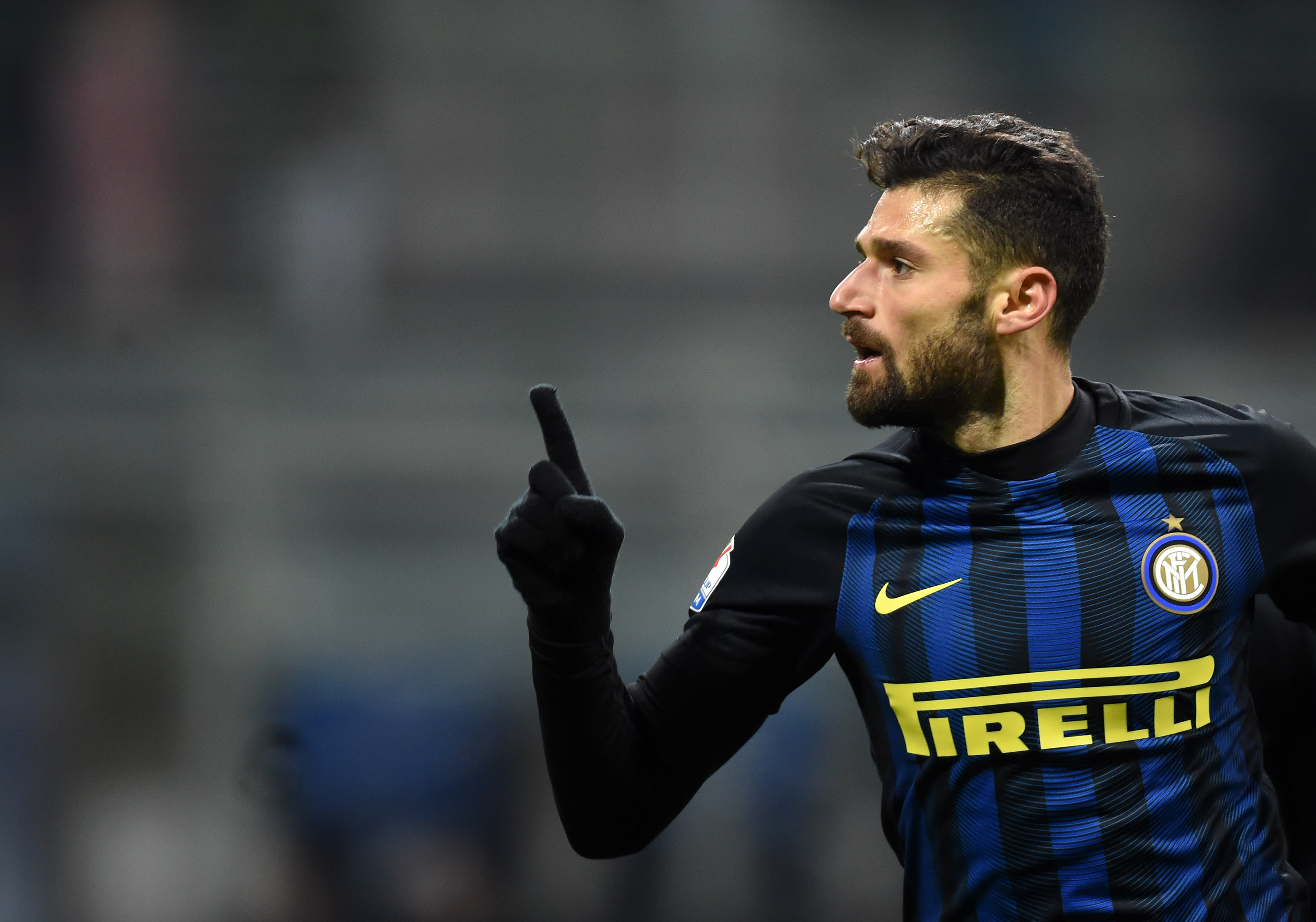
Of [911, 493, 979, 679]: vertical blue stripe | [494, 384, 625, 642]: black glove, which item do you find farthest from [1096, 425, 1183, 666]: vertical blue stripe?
[494, 384, 625, 642]: black glove

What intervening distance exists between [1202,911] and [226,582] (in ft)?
13.7

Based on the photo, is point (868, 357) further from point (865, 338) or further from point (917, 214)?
point (917, 214)

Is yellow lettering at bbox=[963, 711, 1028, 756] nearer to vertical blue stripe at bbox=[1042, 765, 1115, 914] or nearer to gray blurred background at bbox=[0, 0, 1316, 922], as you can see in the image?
vertical blue stripe at bbox=[1042, 765, 1115, 914]

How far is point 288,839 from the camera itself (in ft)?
14.5

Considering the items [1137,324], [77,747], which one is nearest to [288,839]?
[77,747]

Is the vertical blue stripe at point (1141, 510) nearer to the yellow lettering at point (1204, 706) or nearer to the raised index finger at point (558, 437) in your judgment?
the yellow lettering at point (1204, 706)

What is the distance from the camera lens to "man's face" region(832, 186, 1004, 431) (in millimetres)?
1717

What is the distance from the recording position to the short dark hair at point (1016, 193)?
5.71 ft

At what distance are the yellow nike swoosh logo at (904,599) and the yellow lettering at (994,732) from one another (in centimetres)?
17

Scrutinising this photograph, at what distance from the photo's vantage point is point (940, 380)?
1714 millimetres

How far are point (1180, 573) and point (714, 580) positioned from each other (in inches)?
24.9

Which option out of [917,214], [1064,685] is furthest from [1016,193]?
[1064,685]

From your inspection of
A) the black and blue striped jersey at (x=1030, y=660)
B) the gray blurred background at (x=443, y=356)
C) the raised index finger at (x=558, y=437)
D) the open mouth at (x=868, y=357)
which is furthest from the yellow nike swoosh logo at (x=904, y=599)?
the gray blurred background at (x=443, y=356)

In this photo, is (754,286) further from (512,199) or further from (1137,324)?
(1137,324)
